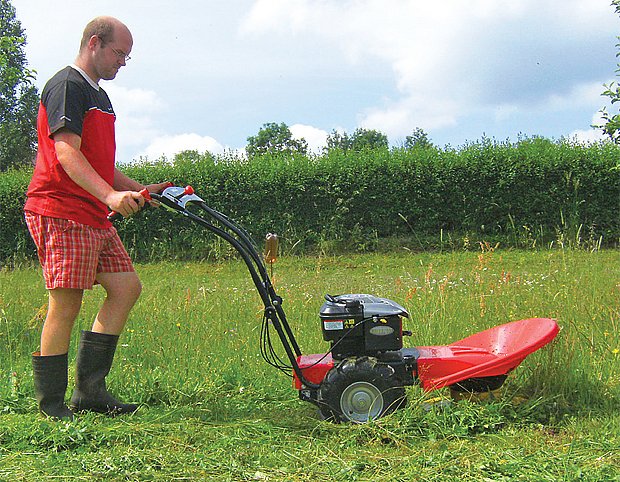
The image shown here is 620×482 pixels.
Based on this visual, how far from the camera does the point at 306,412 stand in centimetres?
335

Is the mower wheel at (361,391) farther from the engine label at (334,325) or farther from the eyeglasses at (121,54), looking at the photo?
the eyeglasses at (121,54)

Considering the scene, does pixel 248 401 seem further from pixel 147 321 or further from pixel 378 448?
pixel 147 321

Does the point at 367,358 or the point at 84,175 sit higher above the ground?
the point at 84,175

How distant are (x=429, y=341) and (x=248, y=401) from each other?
3.90ft

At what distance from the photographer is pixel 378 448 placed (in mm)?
2816

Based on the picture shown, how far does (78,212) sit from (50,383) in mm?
801

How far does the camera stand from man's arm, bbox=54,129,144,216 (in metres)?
2.85

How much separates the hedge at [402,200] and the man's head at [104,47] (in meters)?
8.69

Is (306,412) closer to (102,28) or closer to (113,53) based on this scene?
(113,53)

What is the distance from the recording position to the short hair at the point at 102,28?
3.07 meters

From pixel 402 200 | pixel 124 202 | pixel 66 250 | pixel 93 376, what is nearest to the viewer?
pixel 124 202

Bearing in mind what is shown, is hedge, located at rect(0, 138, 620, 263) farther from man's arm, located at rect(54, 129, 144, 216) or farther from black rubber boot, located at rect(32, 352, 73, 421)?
man's arm, located at rect(54, 129, 144, 216)

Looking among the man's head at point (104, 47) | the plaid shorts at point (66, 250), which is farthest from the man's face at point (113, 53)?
the plaid shorts at point (66, 250)

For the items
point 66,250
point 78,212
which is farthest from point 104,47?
point 66,250
